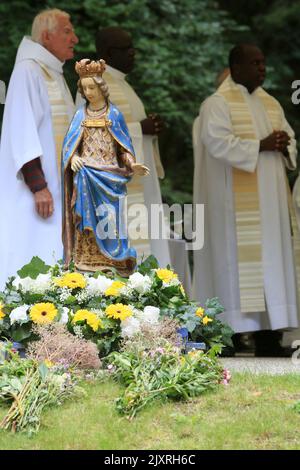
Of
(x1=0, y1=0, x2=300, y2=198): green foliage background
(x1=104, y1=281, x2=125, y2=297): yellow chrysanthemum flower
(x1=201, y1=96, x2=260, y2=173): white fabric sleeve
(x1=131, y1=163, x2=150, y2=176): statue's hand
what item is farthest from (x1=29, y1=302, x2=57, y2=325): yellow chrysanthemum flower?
(x1=0, y1=0, x2=300, y2=198): green foliage background

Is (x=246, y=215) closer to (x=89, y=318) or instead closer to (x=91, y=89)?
(x=91, y=89)

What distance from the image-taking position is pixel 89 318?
10234 millimetres

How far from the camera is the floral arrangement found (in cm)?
1026

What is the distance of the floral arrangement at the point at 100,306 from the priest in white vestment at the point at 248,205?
2.95m

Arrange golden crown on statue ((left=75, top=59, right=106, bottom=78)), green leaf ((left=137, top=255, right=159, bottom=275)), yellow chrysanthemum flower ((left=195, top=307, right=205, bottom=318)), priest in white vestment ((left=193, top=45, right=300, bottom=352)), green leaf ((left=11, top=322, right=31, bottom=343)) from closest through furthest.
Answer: green leaf ((left=11, top=322, right=31, bottom=343)) → yellow chrysanthemum flower ((left=195, top=307, right=205, bottom=318)) → golden crown on statue ((left=75, top=59, right=106, bottom=78)) → green leaf ((left=137, top=255, right=159, bottom=275)) → priest in white vestment ((left=193, top=45, right=300, bottom=352))

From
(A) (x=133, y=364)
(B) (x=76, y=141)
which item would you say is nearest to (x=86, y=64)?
Answer: (B) (x=76, y=141)

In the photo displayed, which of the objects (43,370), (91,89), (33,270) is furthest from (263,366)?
(43,370)

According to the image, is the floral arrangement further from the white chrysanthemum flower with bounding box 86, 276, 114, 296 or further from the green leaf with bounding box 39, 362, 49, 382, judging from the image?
the green leaf with bounding box 39, 362, 49, 382

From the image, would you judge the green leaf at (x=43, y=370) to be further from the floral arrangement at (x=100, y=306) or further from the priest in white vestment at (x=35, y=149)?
the priest in white vestment at (x=35, y=149)

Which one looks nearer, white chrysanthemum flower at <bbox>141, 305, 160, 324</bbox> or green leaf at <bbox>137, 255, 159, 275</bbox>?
white chrysanthemum flower at <bbox>141, 305, 160, 324</bbox>

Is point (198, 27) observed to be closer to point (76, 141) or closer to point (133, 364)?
point (76, 141)

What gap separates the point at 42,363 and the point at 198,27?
10649 mm

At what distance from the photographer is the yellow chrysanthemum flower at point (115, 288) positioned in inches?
415

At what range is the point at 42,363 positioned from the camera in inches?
367
